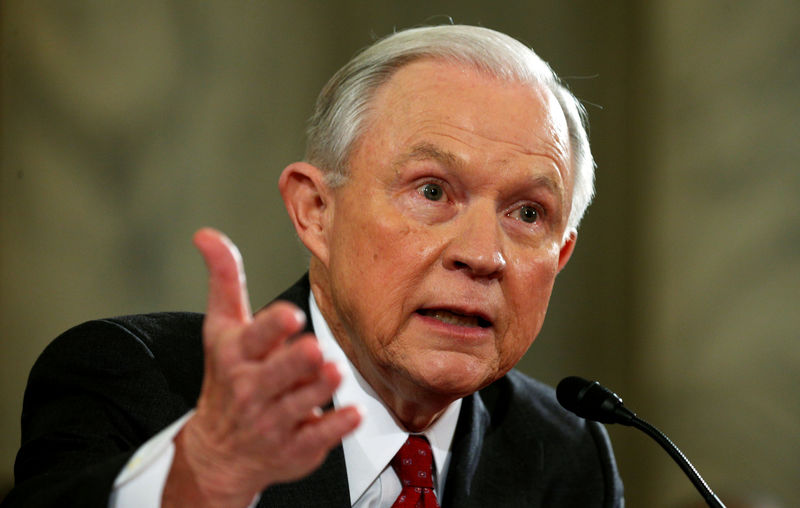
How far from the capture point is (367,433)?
72.8 inches

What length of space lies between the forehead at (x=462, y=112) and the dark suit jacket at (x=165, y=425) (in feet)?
1.48

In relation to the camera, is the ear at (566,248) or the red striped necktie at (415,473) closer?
the red striped necktie at (415,473)

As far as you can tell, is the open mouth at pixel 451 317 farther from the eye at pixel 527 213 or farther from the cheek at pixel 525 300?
the eye at pixel 527 213

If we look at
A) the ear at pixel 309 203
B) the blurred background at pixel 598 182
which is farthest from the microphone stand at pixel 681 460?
the blurred background at pixel 598 182

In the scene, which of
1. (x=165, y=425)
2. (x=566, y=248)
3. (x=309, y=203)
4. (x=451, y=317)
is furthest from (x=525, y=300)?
(x=165, y=425)

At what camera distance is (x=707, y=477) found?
12.4ft

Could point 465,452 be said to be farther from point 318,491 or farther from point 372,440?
point 318,491

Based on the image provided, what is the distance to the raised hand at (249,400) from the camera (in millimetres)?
1039

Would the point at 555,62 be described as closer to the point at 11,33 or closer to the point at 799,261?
the point at 799,261

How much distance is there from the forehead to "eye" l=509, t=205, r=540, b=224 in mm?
108

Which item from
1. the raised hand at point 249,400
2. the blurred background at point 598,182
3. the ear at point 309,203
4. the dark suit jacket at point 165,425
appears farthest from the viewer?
the blurred background at point 598,182

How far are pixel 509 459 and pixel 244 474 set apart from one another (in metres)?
1.16

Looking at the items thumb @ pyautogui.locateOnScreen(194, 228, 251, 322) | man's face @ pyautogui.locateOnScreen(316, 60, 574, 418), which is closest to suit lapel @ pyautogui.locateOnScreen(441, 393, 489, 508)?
man's face @ pyautogui.locateOnScreen(316, 60, 574, 418)

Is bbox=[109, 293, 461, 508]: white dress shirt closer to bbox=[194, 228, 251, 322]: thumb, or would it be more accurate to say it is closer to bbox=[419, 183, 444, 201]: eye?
bbox=[419, 183, 444, 201]: eye
